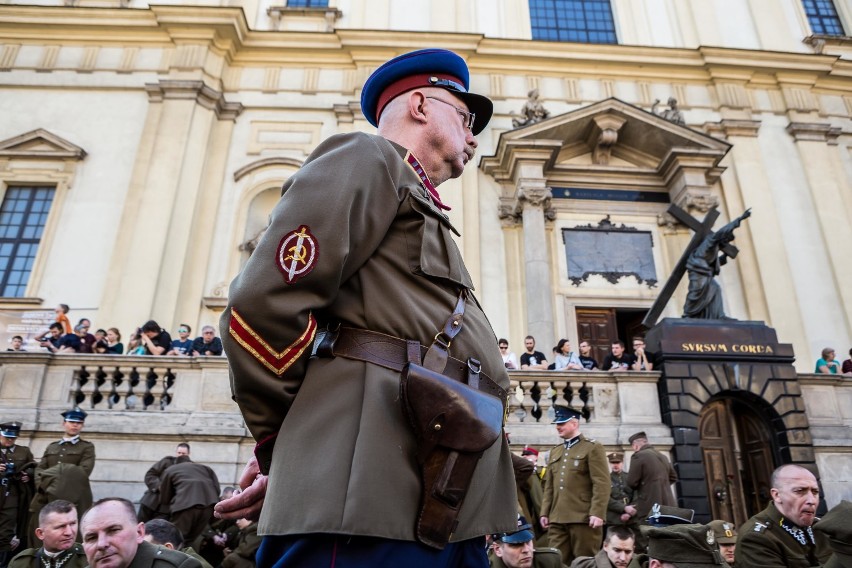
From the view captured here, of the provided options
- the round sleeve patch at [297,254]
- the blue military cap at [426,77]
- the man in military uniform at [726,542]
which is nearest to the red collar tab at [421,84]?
the blue military cap at [426,77]

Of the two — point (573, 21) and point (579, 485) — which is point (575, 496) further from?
point (573, 21)

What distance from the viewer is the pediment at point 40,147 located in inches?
620

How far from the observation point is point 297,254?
1513 mm

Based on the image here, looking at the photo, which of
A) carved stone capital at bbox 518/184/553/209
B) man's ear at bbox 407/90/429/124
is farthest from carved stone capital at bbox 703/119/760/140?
man's ear at bbox 407/90/429/124

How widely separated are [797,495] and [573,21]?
61.1ft

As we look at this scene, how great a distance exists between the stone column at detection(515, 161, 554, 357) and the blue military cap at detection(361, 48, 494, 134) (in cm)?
1207

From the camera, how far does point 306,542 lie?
137 centimetres

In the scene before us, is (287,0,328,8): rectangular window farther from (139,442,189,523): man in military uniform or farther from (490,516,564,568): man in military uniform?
(490,516,564,568): man in military uniform

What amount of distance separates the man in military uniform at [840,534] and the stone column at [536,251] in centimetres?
1017

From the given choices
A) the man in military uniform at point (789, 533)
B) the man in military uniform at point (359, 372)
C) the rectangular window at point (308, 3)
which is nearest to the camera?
the man in military uniform at point (359, 372)

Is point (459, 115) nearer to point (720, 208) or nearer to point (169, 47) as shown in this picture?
point (720, 208)

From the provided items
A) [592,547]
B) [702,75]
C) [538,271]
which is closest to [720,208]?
[702,75]

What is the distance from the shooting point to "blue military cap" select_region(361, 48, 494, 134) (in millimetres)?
2150

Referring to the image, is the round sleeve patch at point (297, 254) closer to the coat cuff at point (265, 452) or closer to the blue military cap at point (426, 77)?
the coat cuff at point (265, 452)
